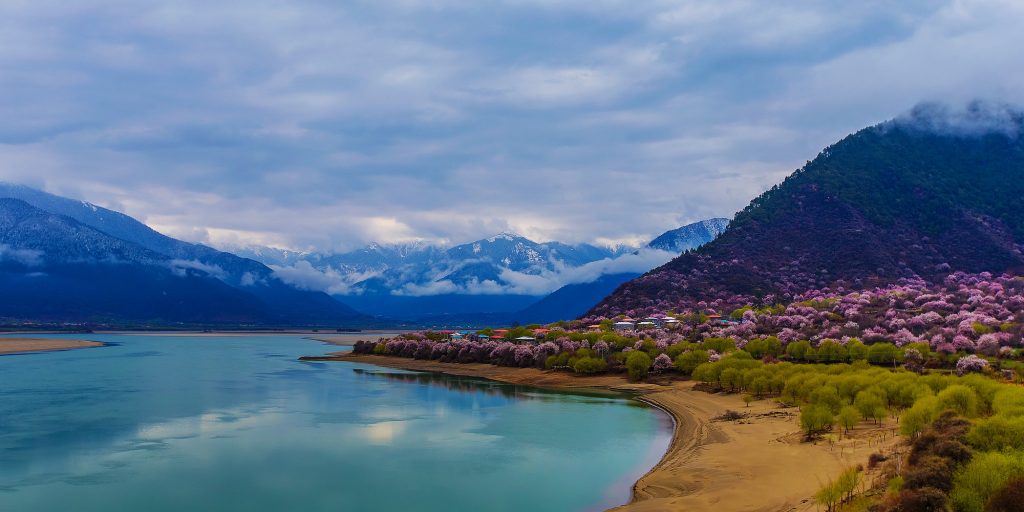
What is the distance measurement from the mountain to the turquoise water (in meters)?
87.3

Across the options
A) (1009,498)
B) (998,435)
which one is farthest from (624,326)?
(1009,498)

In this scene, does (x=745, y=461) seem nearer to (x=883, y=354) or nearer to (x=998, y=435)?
(x=998, y=435)

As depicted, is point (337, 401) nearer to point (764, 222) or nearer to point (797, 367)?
point (797, 367)

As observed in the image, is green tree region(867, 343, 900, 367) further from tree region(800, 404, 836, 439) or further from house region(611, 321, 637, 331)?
house region(611, 321, 637, 331)

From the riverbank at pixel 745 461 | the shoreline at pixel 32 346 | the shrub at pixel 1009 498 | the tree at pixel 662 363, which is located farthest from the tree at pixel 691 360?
the shoreline at pixel 32 346

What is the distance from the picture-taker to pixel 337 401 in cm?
7906

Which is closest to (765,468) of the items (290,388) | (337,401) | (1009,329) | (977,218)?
(337,401)

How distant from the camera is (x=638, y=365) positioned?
3644 inches

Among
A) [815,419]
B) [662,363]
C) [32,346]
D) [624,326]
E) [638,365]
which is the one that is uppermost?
[624,326]

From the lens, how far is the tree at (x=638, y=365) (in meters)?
92.5

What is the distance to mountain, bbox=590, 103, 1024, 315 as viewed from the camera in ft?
514

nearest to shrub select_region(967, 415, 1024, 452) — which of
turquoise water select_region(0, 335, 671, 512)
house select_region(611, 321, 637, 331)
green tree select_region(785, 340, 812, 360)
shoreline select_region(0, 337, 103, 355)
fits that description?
turquoise water select_region(0, 335, 671, 512)

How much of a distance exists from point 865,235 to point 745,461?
144101 mm

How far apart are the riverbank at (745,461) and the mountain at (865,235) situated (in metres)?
95.0
